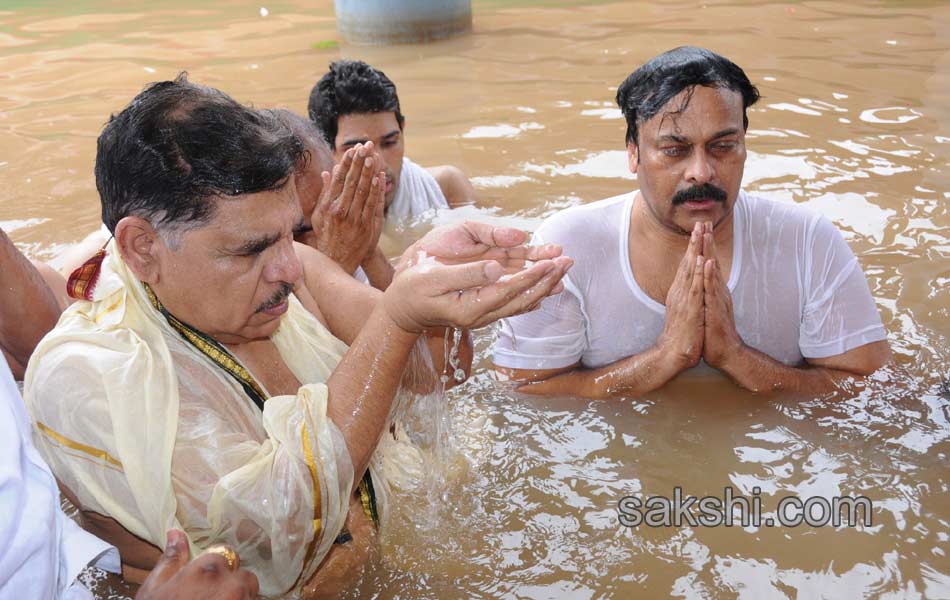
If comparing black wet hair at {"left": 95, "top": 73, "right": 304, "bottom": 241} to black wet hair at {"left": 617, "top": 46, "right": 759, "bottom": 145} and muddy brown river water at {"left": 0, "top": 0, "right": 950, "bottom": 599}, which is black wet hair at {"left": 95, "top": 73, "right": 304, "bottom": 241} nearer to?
muddy brown river water at {"left": 0, "top": 0, "right": 950, "bottom": 599}

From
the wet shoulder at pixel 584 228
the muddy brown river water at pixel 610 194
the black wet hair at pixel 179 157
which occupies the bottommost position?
the muddy brown river water at pixel 610 194

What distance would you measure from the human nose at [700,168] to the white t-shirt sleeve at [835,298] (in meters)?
0.55

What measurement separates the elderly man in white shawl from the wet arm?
1.45 m

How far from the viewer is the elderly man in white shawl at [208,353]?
102 inches

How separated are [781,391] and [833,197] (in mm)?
2688

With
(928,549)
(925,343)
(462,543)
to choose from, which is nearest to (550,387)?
(462,543)

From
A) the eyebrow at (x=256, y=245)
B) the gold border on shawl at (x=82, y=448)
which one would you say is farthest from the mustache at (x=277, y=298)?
the gold border on shawl at (x=82, y=448)

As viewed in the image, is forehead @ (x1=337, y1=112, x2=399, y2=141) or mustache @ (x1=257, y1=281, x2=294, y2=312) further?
forehead @ (x1=337, y1=112, x2=399, y2=141)

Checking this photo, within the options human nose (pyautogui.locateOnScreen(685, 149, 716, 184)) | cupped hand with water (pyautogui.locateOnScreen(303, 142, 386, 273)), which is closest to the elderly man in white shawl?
cupped hand with water (pyautogui.locateOnScreen(303, 142, 386, 273))

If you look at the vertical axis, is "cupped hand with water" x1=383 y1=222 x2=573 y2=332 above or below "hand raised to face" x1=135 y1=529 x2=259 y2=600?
above

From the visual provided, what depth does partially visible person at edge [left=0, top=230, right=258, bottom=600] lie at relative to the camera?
2027mm

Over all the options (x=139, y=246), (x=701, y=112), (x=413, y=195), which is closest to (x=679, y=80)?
(x=701, y=112)

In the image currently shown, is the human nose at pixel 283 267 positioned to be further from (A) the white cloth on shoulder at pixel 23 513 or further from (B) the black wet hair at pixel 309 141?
(B) the black wet hair at pixel 309 141

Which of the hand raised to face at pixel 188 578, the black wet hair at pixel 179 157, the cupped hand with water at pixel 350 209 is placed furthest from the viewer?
the cupped hand with water at pixel 350 209
